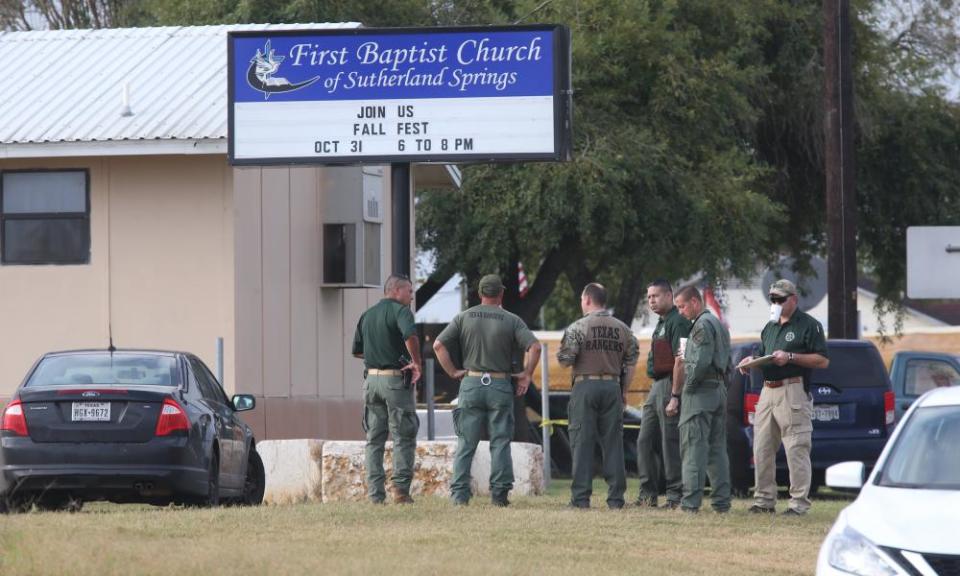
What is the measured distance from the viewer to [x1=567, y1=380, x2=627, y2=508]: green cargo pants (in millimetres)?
13992

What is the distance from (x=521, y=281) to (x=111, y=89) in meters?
13.7

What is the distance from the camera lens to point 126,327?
1923 centimetres

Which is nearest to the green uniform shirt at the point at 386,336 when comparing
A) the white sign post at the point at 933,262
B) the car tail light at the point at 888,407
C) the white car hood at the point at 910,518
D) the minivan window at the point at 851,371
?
the white sign post at the point at 933,262

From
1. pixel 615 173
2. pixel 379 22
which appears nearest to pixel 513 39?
pixel 615 173

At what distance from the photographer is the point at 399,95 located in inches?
633

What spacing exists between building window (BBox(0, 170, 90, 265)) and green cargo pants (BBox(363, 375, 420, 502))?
A: 645 centimetres

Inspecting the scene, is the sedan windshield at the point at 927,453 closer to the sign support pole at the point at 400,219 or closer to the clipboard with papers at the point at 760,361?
the clipboard with papers at the point at 760,361

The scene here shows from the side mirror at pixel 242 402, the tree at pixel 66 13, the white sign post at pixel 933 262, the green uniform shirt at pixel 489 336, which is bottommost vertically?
the side mirror at pixel 242 402

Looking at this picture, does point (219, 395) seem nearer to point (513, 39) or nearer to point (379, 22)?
point (513, 39)

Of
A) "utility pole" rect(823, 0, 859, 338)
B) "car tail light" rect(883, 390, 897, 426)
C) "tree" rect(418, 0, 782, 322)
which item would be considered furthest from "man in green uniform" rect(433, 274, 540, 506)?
"tree" rect(418, 0, 782, 322)

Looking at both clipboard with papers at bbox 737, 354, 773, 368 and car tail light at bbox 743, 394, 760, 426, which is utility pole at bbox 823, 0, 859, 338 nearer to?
car tail light at bbox 743, 394, 760, 426

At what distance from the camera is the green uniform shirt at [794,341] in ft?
44.9

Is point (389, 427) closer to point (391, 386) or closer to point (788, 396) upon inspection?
point (391, 386)

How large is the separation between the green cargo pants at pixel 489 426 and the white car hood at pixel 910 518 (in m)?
5.40
